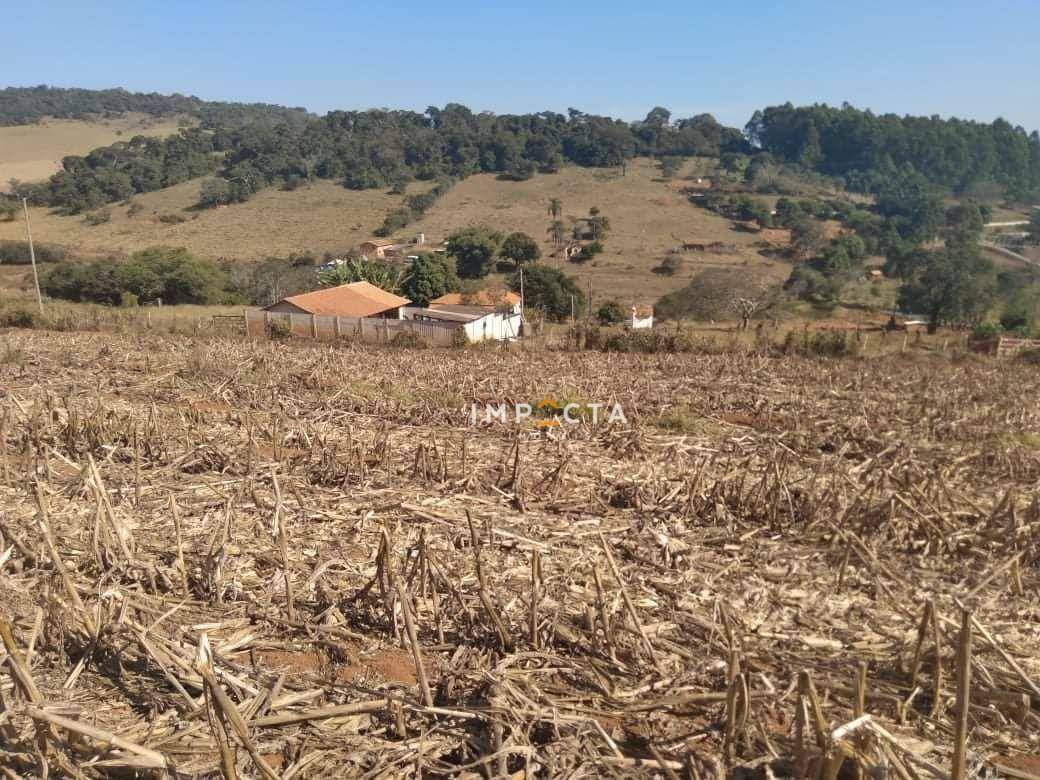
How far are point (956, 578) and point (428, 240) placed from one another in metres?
53.7

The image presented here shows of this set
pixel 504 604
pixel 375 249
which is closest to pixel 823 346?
pixel 504 604

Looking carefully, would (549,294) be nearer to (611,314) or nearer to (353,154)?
(611,314)

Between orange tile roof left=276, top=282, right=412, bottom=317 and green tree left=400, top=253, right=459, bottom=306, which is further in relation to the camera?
green tree left=400, top=253, right=459, bottom=306

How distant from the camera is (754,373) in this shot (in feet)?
54.1

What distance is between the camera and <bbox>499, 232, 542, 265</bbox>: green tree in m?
48.7

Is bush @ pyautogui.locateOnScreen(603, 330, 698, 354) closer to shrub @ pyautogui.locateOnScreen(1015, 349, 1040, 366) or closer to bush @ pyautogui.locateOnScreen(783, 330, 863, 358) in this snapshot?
bush @ pyautogui.locateOnScreen(783, 330, 863, 358)

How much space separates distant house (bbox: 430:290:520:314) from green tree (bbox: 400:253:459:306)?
147cm

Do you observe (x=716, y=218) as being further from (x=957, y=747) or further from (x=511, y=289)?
(x=957, y=747)

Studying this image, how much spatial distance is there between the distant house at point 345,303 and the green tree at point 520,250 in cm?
1967

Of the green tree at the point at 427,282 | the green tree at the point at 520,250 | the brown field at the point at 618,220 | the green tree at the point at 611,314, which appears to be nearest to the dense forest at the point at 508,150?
the brown field at the point at 618,220

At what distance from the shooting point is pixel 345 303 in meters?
27.9

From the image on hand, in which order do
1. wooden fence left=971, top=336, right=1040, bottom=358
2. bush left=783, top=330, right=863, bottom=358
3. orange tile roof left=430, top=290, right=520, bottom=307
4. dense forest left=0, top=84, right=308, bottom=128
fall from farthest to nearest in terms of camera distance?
dense forest left=0, top=84, right=308, bottom=128 → orange tile roof left=430, top=290, right=520, bottom=307 → wooden fence left=971, top=336, right=1040, bottom=358 → bush left=783, top=330, right=863, bottom=358

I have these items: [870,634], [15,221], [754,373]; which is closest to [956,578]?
[870,634]

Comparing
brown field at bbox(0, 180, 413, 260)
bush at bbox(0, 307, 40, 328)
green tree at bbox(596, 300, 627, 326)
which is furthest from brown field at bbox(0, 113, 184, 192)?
green tree at bbox(596, 300, 627, 326)
